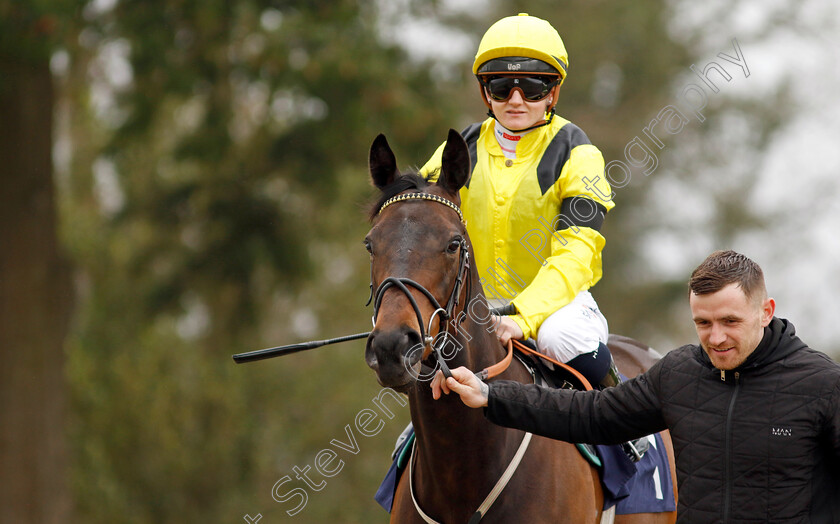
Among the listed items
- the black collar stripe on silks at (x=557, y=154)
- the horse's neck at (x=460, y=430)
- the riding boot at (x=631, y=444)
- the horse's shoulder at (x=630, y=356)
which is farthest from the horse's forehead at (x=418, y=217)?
the horse's shoulder at (x=630, y=356)

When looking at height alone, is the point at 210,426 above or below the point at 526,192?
above

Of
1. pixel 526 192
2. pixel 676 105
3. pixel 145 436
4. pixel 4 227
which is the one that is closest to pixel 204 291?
pixel 4 227

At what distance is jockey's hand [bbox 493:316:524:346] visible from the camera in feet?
12.7

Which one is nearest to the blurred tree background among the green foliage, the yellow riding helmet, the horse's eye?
the green foliage

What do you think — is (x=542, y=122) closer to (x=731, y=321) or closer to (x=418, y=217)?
(x=418, y=217)

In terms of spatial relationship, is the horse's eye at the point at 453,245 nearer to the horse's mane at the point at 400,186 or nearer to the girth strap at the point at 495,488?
the horse's mane at the point at 400,186

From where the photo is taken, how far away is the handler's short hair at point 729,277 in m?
2.96

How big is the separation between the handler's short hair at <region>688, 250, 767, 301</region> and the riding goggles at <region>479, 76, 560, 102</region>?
159cm

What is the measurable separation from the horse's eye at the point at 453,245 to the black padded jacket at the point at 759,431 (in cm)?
81

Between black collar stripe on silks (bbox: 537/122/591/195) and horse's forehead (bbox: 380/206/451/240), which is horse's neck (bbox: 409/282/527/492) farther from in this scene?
black collar stripe on silks (bbox: 537/122/591/195)

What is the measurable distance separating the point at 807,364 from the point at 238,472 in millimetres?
13024

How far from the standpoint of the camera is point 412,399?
3.65 meters

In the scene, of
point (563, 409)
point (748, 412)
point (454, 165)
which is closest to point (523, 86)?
point (454, 165)

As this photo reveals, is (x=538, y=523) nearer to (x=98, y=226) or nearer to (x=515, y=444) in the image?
(x=515, y=444)
